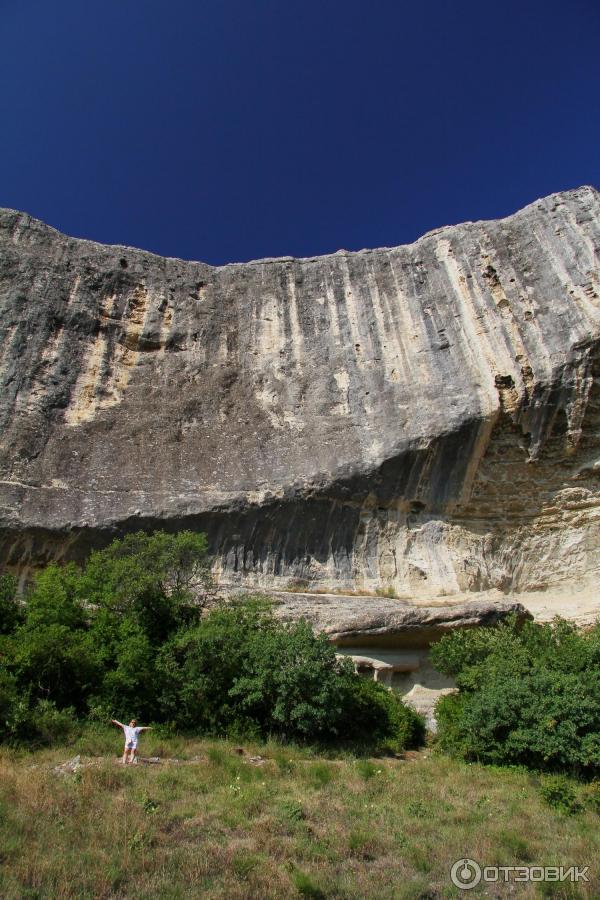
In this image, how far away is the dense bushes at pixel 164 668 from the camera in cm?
1072

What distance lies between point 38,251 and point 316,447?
11.4 metres

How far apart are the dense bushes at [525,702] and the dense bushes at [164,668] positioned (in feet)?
4.44

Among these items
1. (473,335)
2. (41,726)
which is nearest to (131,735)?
(41,726)

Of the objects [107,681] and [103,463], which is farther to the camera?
[103,463]

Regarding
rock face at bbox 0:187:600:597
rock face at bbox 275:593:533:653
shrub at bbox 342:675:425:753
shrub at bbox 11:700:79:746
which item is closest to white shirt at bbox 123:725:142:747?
shrub at bbox 11:700:79:746

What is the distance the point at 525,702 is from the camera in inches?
419

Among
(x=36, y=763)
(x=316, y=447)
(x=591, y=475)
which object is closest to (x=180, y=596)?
(x=36, y=763)

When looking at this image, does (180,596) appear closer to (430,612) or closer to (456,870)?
(430,612)

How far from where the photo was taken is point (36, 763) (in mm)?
8414

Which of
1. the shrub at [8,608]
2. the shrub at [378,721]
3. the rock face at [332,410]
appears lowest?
the shrub at [378,721]

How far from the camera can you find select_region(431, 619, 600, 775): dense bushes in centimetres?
1006
